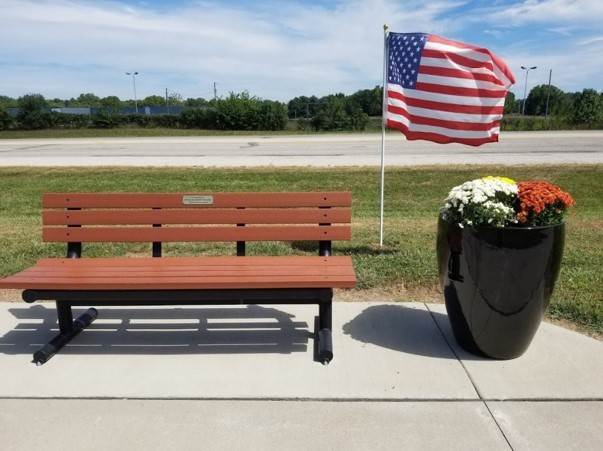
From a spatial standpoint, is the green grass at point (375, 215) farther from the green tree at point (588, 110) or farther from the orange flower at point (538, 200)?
the green tree at point (588, 110)

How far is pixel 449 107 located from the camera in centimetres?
493

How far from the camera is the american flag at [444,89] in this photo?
4.79 m

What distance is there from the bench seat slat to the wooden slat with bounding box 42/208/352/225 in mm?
413

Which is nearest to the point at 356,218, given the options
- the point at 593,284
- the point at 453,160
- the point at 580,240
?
the point at 580,240

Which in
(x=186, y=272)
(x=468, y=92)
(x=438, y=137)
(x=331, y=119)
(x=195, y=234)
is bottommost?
(x=186, y=272)

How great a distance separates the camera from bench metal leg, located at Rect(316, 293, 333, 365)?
10.8 feet

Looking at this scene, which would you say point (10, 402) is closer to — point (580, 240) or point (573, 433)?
point (573, 433)

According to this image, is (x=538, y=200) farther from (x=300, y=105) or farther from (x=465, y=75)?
(x=300, y=105)

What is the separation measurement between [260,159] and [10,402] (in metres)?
14.4

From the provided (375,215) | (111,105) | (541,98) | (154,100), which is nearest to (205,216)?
(375,215)

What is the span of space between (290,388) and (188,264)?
115 cm

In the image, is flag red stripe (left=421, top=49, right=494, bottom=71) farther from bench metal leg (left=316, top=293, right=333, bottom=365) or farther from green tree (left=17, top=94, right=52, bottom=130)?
green tree (left=17, top=94, right=52, bottom=130)

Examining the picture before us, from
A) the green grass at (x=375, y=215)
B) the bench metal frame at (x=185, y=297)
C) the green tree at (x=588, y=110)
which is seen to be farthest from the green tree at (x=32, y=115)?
A: the bench metal frame at (x=185, y=297)

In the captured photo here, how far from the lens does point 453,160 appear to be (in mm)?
15492
